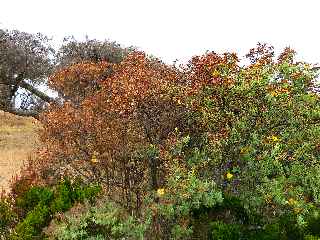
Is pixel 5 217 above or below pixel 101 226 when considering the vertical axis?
above

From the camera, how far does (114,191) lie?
12242 millimetres

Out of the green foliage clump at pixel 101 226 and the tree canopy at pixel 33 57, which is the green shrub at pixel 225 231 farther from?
the tree canopy at pixel 33 57

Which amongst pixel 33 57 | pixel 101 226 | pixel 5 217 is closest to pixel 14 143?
pixel 33 57

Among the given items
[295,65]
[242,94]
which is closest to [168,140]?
[242,94]

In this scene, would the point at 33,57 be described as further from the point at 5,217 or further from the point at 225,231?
the point at 225,231

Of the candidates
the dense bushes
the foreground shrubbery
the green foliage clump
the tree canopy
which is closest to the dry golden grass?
the tree canopy

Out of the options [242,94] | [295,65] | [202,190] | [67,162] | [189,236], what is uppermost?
[295,65]

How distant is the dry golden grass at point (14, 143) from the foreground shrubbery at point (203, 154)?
6783mm

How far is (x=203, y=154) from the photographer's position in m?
11.2

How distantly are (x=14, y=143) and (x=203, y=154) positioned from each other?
19.2 m

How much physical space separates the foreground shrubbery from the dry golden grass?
678cm

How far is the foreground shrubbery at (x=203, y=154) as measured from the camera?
10477 millimetres

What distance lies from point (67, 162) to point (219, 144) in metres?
3.69

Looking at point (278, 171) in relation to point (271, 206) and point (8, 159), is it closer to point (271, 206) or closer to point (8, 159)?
point (271, 206)
